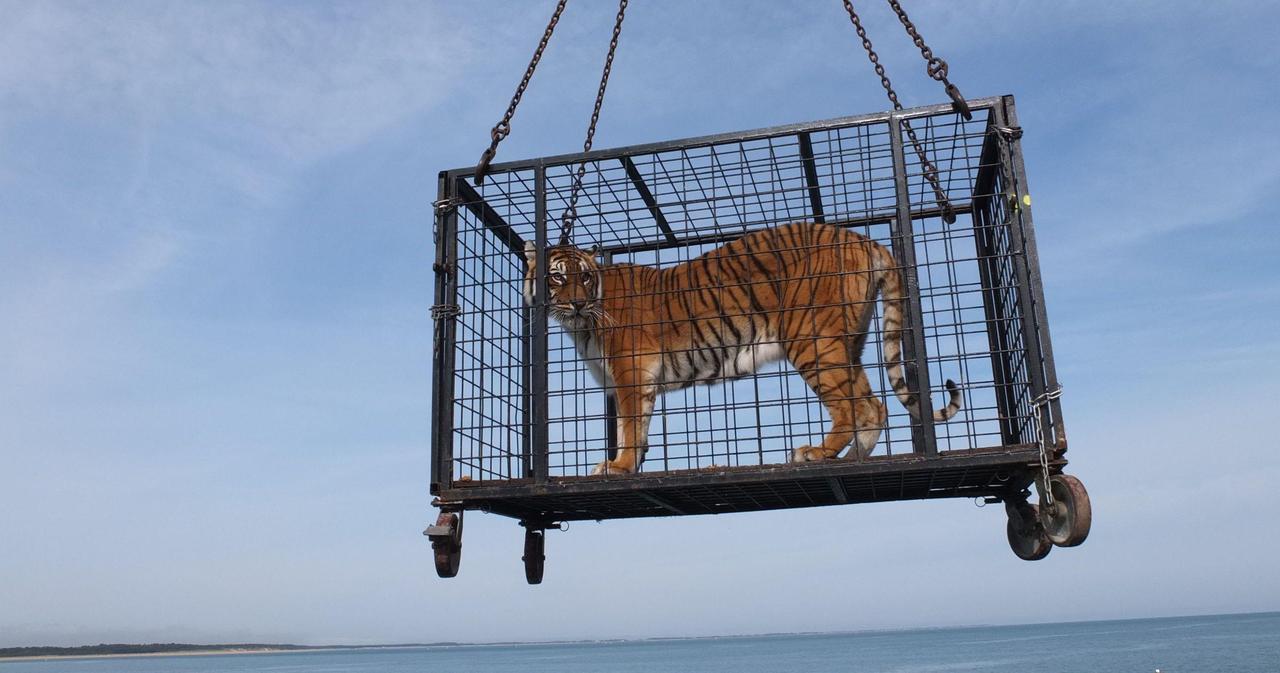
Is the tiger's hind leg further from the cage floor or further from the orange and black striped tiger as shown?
the cage floor

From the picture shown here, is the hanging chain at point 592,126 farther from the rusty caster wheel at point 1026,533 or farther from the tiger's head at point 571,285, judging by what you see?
the rusty caster wheel at point 1026,533

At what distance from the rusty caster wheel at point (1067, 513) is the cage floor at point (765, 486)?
0.16 m

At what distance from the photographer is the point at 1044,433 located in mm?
4387

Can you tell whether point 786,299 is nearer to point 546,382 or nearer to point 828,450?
point 828,450

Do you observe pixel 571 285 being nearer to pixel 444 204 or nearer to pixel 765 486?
pixel 444 204

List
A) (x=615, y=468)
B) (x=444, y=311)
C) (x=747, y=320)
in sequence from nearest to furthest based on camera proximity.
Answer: (x=444, y=311) < (x=615, y=468) < (x=747, y=320)

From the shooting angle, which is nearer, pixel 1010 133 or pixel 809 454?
pixel 1010 133

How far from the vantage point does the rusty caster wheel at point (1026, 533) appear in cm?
487

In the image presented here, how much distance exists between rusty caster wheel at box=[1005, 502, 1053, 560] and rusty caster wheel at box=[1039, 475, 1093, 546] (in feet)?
0.95

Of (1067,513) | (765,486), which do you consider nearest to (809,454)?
(765,486)

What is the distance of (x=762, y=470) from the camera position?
4727 millimetres

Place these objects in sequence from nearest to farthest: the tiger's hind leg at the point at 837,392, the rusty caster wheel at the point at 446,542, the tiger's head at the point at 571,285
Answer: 1. the rusty caster wheel at the point at 446,542
2. the tiger's hind leg at the point at 837,392
3. the tiger's head at the point at 571,285

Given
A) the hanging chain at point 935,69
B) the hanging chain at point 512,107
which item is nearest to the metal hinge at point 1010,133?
the hanging chain at point 935,69

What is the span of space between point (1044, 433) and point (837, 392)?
1.19 meters
